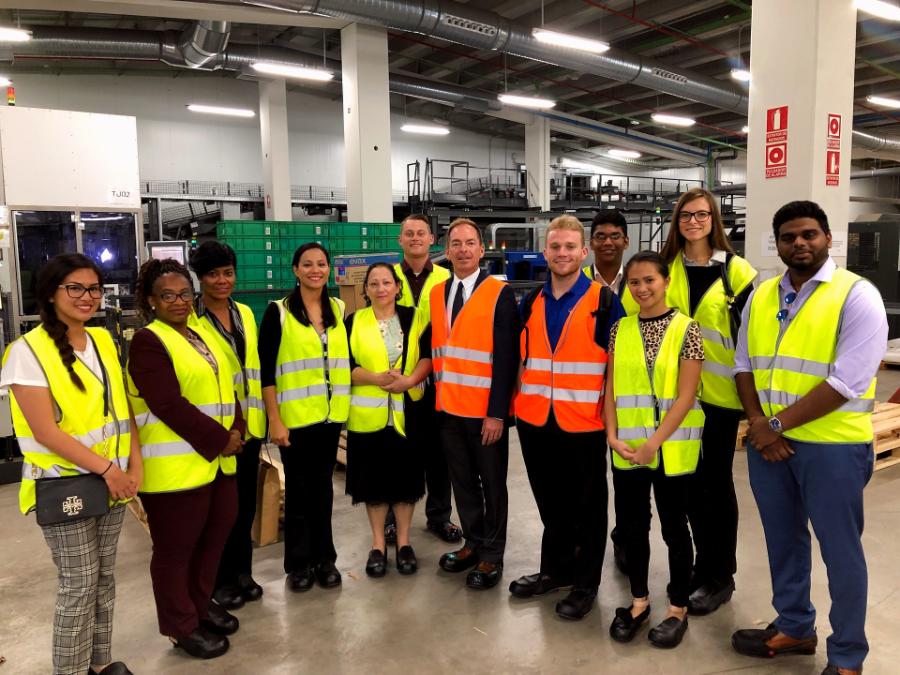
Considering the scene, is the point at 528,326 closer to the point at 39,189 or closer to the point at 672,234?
the point at 672,234

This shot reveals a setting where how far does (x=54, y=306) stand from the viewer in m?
2.23

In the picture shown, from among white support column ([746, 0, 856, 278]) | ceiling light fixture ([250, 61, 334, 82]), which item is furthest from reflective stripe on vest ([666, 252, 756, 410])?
ceiling light fixture ([250, 61, 334, 82])

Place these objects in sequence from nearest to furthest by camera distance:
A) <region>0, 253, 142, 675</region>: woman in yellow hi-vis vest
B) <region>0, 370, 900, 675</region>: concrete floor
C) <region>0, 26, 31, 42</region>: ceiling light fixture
→ <region>0, 253, 142, 675</region>: woman in yellow hi-vis vest → <region>0, 370, 900, 675</region>: concrete floor → <region>0, 26, 31, 42</region>: ceiling light fixture

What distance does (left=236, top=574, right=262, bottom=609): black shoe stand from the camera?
3.19 meters

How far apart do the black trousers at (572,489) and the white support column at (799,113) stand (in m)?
3.41

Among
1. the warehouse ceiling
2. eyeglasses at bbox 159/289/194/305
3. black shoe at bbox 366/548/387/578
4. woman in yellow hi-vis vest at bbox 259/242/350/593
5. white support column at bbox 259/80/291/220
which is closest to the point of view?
eyeglasses at bbox 159/289/194/305

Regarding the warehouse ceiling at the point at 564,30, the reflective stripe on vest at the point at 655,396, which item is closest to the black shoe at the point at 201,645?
the reflective stripe on vest at the point at 655,396

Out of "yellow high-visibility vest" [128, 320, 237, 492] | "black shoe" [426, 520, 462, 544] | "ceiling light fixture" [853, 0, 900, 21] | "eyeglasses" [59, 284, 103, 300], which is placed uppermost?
"ceiling light fixture" [853, 0, 900, 21]

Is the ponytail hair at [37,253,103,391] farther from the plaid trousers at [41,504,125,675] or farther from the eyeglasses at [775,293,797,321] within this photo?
the eyeglasses at [775,293,797,321]

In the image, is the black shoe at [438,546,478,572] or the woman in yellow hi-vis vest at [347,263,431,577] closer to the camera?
the woman in yellow hi-vis vest at [347,263,431,577]

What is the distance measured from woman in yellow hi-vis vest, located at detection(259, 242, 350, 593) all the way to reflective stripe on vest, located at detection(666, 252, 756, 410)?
5.53 ft

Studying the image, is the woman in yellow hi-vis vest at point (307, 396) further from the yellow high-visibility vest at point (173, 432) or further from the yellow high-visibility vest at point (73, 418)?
the yellow high-visibility vest at point (73, 418)

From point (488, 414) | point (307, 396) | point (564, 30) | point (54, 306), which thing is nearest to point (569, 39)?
point (564, 30)

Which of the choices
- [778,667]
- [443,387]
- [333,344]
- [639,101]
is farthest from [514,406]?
[639,101]
